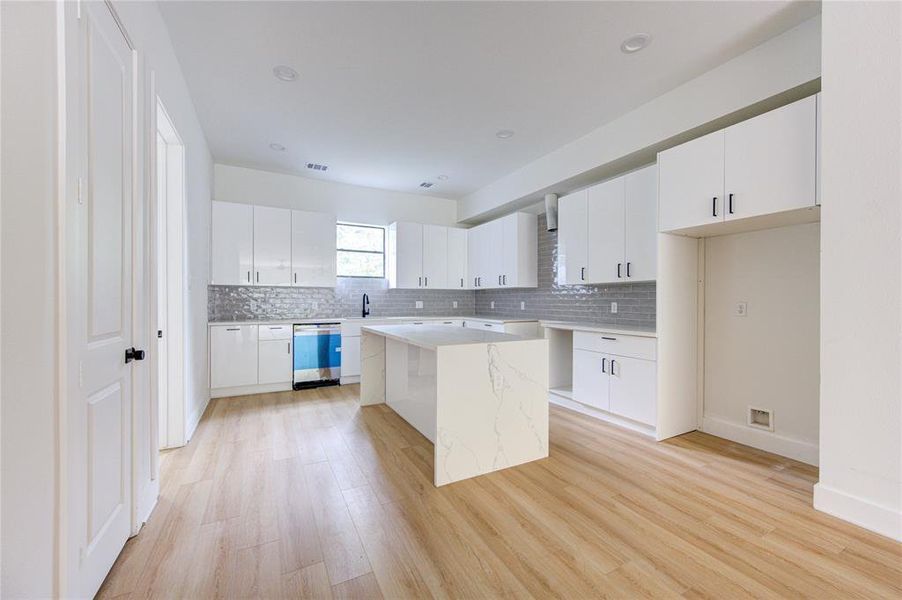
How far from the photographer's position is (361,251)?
566cm

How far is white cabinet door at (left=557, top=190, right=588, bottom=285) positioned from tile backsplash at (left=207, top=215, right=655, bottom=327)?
1.37 feet

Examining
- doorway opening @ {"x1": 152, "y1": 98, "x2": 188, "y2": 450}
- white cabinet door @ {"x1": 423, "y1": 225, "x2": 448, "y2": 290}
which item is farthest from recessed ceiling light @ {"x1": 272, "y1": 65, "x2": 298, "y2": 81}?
white cabinet door @ {"x1": 423, "y1": 225, "x2": 448, "y2": 290}

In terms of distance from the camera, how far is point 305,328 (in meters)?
4.65

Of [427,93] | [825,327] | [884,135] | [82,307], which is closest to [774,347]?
[825,327]

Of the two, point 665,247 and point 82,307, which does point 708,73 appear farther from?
point 82,307

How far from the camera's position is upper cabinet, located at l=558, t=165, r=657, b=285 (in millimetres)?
3260

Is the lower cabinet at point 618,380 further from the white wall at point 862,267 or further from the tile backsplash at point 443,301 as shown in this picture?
the white wall at point 862,267

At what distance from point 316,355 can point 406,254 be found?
6.42 ft

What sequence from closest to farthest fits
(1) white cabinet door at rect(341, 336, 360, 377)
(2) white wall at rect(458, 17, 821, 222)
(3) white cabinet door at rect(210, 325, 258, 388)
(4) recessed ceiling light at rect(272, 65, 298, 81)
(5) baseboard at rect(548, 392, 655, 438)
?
(2) white wall at rect(458, 17, 821, 222)
(4) recessed ceiling light at rect(272, 65, 298, 81)
(5) baseboard at rect(548, 392, 655, 438)
(3) white cabinet door at rect(210, 325, 258, 388)
(1) white cabinet door at rect(341, 336, 360, 377)

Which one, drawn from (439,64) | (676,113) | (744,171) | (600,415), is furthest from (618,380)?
(439,64)

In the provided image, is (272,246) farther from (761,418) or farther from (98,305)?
(761,418)

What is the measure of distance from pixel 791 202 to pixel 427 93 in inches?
104

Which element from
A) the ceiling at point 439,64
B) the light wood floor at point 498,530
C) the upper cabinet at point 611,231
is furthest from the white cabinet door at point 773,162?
the light wood floor at point 498,530

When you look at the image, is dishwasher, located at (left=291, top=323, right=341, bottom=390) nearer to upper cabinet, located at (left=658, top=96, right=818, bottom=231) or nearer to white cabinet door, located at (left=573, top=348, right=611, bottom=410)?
white cabinet door, located at (left=573, top=348, right=611, bottom=410)
